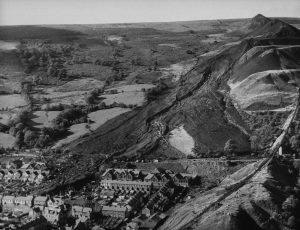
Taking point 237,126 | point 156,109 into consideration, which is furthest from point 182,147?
A: point 156,109

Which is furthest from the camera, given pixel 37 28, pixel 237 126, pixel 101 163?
pixel 37 28

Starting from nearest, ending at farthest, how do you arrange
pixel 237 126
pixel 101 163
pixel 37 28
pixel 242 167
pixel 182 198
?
pixel 182 198, pixel 242 167, pixel 101 163, pixel 237 126, pixel 37 28

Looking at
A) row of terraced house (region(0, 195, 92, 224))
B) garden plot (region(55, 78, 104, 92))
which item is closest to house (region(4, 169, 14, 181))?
row of terraced house (region(0, 195, 92, 224))

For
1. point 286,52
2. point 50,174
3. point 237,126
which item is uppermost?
point 286,52

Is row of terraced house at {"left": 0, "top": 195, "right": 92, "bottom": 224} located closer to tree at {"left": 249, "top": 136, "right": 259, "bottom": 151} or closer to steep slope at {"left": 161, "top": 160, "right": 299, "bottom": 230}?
steep slope at {"left": 161, "top": 160, "right": 299, "bottom": 230}

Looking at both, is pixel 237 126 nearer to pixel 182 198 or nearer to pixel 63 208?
pixel 182 198

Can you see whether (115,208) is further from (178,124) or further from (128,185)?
(178,124)
